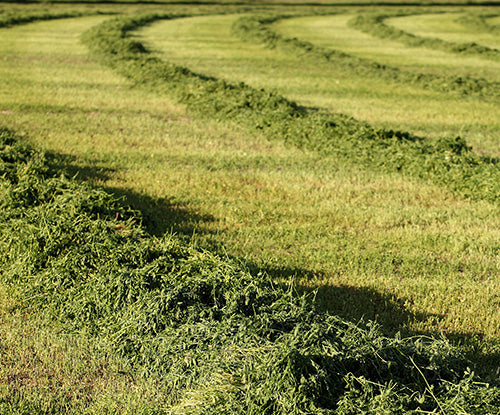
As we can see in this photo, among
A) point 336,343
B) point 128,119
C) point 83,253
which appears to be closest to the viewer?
point 336,343

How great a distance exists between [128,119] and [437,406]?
9.71 metres

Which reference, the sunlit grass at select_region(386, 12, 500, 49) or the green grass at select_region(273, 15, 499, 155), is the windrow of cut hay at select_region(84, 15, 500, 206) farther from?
the sunlit grass at select_region(386, 12, 500, 49)

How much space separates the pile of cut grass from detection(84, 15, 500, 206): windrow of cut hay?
15.1 feet

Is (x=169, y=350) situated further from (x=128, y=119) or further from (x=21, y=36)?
(x=21, y=36)

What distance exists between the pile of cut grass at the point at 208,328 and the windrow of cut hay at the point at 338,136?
15.1 ft

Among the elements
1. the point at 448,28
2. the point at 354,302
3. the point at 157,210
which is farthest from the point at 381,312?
the point at 448,28

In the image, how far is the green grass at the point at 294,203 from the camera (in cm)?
533

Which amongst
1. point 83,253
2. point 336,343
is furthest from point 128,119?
point 336,343

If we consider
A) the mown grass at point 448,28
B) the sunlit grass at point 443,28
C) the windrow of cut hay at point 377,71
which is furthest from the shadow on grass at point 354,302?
the sunlit grass at point 443,28

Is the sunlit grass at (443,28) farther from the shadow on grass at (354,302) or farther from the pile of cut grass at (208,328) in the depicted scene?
the pile of cut grass at (208,328)

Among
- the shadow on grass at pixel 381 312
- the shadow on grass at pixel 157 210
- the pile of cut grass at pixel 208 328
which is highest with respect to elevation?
the pile of cut grass at pixel 208 328

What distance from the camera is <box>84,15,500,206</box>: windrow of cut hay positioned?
8.32 m

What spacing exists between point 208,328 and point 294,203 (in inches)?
152

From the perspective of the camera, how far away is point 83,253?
16.3 feet
